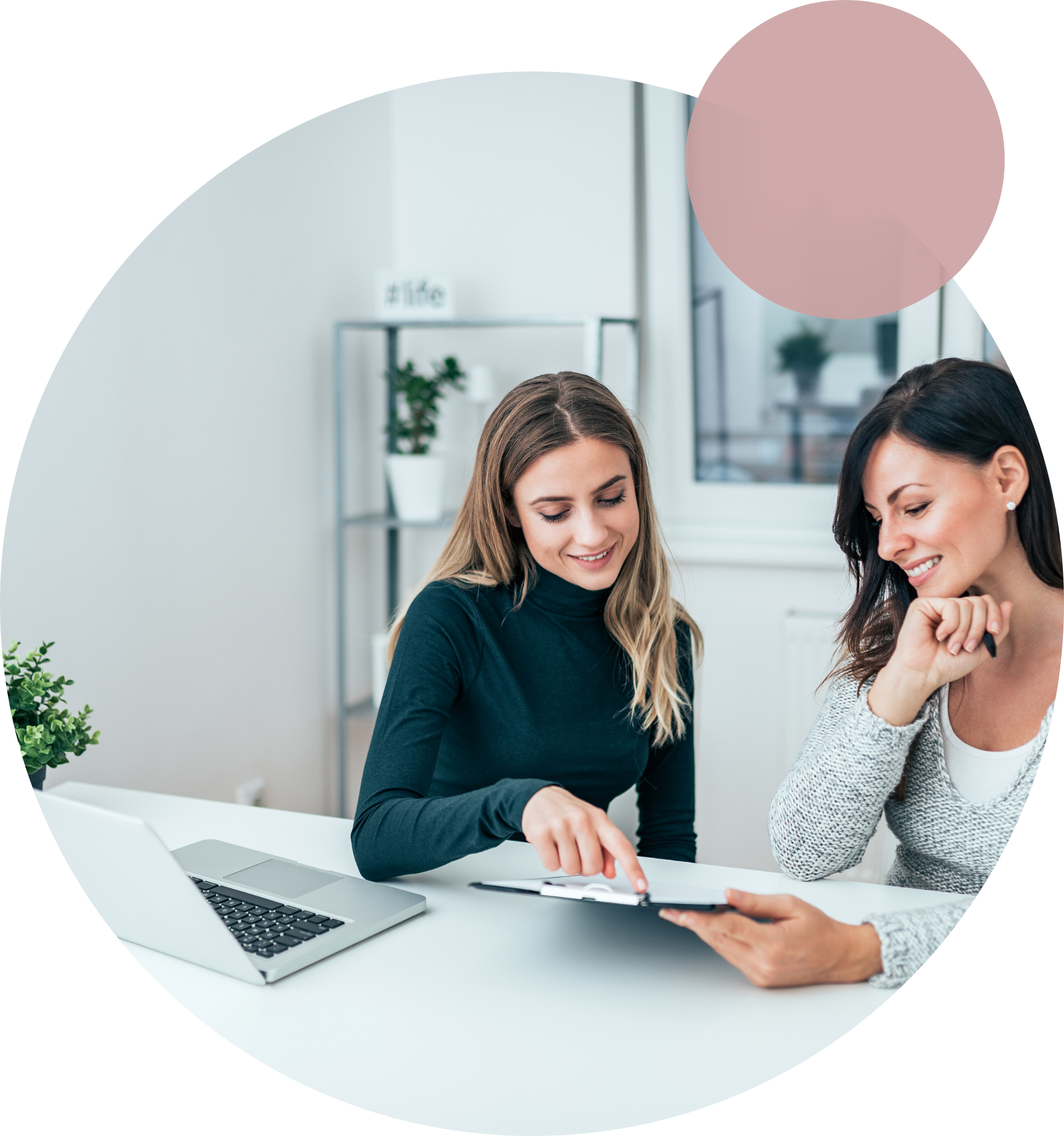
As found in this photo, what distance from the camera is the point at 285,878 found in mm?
877

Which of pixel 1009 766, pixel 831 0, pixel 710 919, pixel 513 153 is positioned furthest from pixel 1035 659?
pixel 513 153

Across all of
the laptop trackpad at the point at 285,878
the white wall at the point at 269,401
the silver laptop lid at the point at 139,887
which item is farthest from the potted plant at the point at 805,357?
the silver laptop lid at the point at 139,887

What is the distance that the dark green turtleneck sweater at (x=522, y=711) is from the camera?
0.91 meters

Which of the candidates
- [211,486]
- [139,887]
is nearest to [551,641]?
[139,887]

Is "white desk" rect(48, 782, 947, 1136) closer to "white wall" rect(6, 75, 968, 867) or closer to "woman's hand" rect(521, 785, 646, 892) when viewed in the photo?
"woman's hand" rect(521, 785, 646, 892)

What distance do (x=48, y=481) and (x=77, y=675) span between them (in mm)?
240

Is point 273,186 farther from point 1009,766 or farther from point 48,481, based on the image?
point 1009,766

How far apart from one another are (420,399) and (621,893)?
54.6 inches

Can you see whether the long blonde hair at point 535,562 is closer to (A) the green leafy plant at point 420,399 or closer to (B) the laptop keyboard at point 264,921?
(B) the laptop keyboard at point 264,921

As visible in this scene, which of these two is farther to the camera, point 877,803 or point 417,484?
point 417,484

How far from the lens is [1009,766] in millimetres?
828

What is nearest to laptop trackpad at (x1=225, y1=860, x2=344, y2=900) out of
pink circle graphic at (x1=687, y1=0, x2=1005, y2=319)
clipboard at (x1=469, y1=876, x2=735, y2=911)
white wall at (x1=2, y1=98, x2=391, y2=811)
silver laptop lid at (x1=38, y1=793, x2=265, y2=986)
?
silver laptop lid at (x1=38, y1=793, x2=265, y2=986)

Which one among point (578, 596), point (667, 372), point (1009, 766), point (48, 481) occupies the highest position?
point (667, 372)

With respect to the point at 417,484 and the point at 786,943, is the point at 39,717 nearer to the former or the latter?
the point at 786,943
